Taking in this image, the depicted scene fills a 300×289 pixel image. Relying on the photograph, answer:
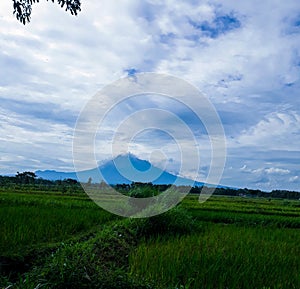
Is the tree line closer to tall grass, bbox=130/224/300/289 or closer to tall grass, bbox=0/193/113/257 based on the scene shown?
tall grass, bbox=0/193/113/257

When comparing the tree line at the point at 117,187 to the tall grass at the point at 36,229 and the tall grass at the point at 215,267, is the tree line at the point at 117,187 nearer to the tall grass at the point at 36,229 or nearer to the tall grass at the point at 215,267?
the tall grass at the point at 36,229

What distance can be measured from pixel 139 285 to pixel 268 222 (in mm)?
10083

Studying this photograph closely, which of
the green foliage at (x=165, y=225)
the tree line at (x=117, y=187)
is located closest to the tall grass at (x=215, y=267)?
the green foliage at (x=165, y=225)

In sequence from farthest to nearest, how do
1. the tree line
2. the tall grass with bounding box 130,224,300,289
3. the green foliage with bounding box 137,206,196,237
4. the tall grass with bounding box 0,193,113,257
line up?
the tree line
the green foliage with bounding box 137,206,196,237
the tall grass with bounding box 0,193,113,257
the tall grass with bounding box 130,224,300,289

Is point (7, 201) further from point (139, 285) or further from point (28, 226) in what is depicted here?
point (139, 285)

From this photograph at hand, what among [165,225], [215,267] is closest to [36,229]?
[165,225]

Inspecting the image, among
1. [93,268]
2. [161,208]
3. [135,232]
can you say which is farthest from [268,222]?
[93,268]

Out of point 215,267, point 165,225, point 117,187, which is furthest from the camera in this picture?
point 117,187

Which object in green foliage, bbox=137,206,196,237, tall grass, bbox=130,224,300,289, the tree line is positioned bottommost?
tall grass, bbox=130,224,300,289

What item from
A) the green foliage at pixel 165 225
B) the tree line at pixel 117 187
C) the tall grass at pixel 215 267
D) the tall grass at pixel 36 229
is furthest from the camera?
the tree line at pixel 117 187

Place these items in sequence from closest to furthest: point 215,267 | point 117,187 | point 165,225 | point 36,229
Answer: point 215,267
point 36,229
point 165,225
point 117,187

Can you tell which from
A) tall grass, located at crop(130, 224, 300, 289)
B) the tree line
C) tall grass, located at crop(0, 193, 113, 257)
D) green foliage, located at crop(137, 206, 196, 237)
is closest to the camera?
tall grass, located at crop(130, 224, 300, 289)

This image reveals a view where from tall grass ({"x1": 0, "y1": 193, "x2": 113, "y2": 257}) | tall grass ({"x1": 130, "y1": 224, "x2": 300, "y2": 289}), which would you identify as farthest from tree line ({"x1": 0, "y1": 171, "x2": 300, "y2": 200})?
tall grass ({"x1": 130, "y1": 224, "x2": 300, "y2": 289})

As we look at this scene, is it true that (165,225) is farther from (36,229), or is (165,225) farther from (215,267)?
(215,267)
